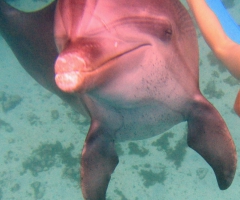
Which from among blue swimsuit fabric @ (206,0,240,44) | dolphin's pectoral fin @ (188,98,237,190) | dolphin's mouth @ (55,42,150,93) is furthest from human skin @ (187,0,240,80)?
dolphin's mouth @ (55,42,150,93)

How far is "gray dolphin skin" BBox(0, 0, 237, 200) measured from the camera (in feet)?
4.60

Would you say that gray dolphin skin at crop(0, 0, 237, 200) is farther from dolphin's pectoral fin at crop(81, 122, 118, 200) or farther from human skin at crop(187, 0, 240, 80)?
human skin at crop(187, 0, 240, 80)

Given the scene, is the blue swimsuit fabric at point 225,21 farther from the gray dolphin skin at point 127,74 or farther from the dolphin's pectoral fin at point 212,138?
the dolphin's pectoral fin at point 212,138

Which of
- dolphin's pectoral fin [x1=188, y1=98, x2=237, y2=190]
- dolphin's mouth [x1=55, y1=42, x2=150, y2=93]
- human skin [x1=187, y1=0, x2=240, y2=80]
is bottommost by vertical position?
dolphin's pectoral fin [x1=188, y1=98, x2=237, y2=190]

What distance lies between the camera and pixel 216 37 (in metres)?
→ 2.92

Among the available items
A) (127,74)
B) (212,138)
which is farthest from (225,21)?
(127,74)

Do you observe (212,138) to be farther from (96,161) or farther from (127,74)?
(127,74)

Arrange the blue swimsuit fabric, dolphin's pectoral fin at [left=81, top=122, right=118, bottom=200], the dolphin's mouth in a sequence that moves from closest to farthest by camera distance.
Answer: the dolphin's mouth
dolphin's pectoral fin at [left=81, top=122, right=118, bottom=200]
the blue swimsuit fabric

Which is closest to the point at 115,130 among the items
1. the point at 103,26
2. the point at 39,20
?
the point at 103,26

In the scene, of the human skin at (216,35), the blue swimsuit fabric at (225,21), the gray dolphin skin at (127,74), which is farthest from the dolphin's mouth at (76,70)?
the blue swimsuit fabric at (225,21)

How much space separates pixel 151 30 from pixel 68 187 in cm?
772

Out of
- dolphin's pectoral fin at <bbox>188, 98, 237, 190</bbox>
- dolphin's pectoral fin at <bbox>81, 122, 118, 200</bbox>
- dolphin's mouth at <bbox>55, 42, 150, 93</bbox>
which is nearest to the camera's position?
dolphin's mouth at <bbox>55, 42, 150, 93</bbox>

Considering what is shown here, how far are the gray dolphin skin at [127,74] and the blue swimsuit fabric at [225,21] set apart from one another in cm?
71

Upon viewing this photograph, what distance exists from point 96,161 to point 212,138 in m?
1.14
